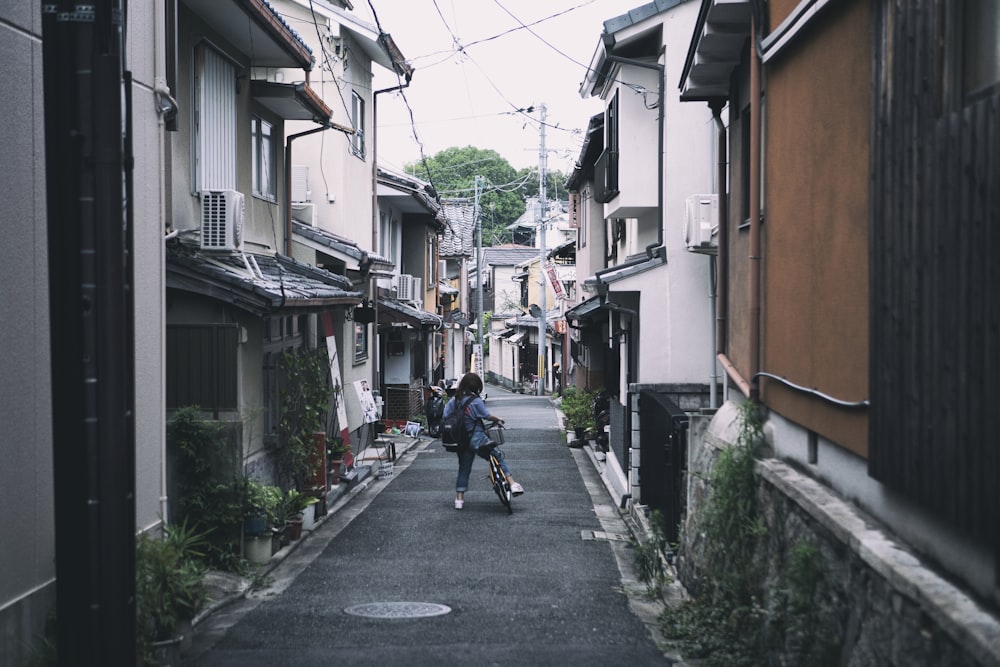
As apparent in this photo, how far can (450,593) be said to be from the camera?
10023mm

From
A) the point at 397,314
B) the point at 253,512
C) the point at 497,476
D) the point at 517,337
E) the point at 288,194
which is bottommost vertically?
the point at 497,476

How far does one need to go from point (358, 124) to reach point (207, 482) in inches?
537

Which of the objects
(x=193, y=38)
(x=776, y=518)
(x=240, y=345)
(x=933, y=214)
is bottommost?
(x=776, y=518)

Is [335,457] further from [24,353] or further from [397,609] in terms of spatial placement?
[24,353]

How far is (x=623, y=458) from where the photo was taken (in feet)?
58.3

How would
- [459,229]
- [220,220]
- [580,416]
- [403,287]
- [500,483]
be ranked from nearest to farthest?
1. [220,220]
2. [500,483]
3. [580,416]
4. [403,287]
5. [459,229]

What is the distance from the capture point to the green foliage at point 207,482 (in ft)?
34.9

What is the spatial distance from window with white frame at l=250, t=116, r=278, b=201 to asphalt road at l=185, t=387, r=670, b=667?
5.13 metres

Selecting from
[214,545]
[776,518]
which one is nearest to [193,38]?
[214,545]

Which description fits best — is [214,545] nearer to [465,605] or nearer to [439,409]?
[465,605]

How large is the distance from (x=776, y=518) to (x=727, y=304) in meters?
4.10

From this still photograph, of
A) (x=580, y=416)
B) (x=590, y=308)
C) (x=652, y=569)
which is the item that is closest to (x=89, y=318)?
(x=652, y=569)

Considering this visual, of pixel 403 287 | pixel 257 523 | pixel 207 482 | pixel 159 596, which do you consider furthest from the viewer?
pixel 403 287

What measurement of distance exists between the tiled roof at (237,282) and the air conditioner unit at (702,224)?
5.07m
